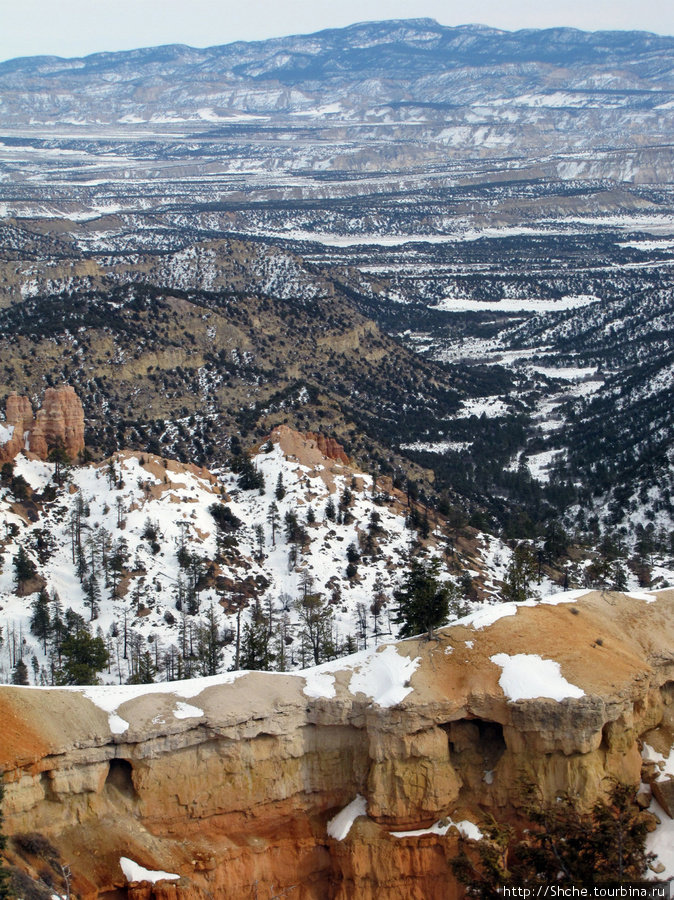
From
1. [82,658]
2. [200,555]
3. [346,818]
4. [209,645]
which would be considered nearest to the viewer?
[346,818]

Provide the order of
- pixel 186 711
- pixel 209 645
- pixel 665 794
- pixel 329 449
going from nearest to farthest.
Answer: pixel 186 711, pixel 665 794, pixel 209 645, pixel 329 449

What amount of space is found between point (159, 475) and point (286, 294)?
346ft

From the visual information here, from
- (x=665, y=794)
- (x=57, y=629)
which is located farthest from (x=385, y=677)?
(x=57, y=629)

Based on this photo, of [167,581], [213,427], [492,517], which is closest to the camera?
[167,581]

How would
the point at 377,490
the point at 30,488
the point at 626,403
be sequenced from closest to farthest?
the point at 30,488 < the point at 377,490 < the point at 626,403

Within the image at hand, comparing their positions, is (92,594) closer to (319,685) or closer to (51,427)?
(51,427)

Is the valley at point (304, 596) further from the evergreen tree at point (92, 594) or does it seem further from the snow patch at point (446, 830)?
the evergreen tree at point (92, 594)

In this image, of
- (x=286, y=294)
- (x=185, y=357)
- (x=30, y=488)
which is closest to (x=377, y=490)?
(x=30, y=488)

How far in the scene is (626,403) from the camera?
130m

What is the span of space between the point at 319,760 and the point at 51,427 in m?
49.0

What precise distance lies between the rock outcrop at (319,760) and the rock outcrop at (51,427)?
4454cm

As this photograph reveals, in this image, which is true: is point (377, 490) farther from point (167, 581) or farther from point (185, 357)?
point (185, 357)

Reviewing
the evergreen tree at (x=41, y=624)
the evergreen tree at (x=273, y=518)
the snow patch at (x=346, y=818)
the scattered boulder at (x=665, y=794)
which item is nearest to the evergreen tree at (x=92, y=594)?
the evergreen tree at (x=41, y=624)

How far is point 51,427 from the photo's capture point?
250ft
